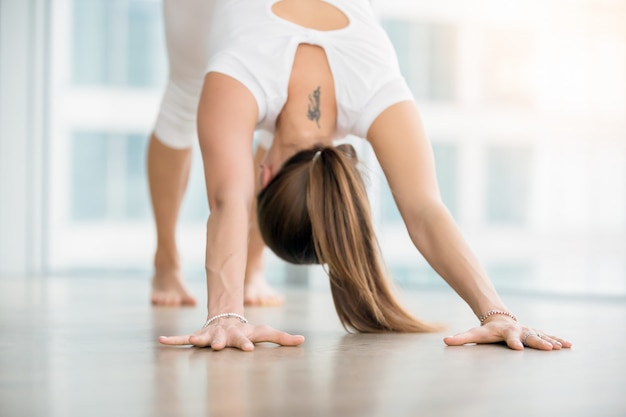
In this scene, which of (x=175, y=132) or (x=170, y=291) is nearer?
(x=175, y=132)

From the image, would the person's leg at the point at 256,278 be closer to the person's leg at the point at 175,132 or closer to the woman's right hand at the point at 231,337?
the person's leg at the point at 175,132

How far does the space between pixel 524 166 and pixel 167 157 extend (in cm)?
184

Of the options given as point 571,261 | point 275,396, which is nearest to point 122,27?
point 571,261

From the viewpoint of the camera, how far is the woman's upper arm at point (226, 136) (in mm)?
1807

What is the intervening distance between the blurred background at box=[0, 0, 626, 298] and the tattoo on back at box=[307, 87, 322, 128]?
1.19 m

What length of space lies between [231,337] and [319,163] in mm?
484

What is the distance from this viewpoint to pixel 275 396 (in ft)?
3.62

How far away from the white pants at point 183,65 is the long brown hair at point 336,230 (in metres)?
0.74

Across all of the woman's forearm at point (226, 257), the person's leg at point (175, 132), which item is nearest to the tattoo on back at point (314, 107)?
the woman's forearm at point (226, 257)

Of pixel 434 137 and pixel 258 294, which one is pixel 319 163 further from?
pixel 434 137

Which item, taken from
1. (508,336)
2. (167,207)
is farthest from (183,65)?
(508,336)

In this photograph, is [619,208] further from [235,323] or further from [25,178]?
[25,178]

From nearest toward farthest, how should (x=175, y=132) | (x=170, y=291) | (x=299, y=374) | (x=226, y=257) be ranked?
(x=299, y=374)
(x=226, y=257)
(x=175, y=132)
(x=170, y=291)

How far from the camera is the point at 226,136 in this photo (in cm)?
186
